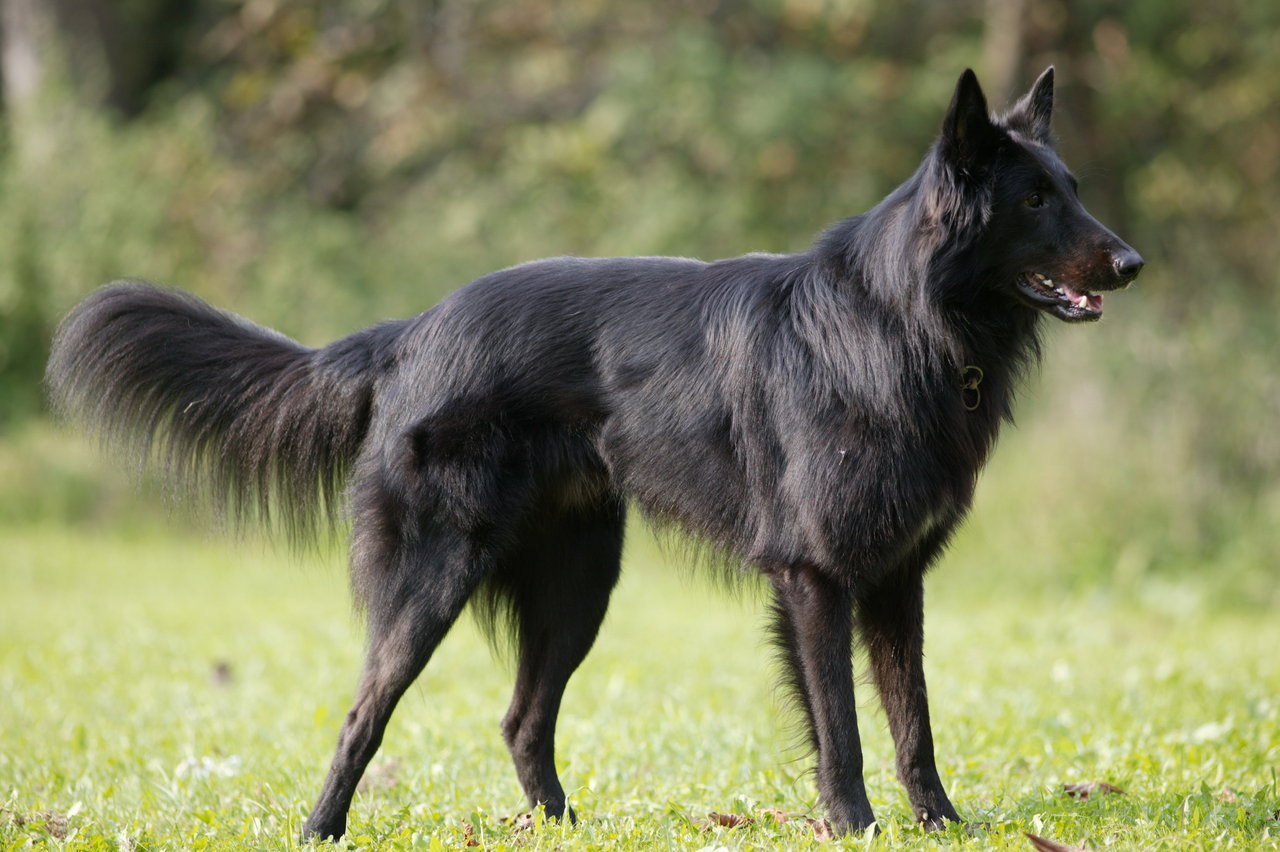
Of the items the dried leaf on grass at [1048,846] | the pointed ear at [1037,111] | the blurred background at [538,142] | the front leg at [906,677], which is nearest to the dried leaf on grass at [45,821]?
the front leg at [906,677]

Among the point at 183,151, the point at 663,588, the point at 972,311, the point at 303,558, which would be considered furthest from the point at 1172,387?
the point at 183,151

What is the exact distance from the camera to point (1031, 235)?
387cm

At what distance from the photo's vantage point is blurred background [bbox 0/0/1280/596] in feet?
52.4

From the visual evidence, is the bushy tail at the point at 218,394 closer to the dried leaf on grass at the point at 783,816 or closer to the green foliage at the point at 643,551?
the green foliage at the point at 643,551

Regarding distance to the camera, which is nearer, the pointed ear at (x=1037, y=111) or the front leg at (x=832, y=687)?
the front leg at (x=832, y=687)

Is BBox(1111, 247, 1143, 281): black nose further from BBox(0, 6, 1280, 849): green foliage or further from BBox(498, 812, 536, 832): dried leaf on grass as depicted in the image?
BBox(498, 812, 536, 832): dried leaf on grass

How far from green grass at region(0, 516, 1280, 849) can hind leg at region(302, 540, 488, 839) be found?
177 millimetres

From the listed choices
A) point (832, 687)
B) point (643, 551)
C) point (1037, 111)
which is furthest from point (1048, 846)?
point (643, 551)

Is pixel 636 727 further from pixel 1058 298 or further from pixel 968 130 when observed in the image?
pixel 968 130

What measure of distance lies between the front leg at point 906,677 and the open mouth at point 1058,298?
35.5 inches

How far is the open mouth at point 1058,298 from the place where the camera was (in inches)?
152

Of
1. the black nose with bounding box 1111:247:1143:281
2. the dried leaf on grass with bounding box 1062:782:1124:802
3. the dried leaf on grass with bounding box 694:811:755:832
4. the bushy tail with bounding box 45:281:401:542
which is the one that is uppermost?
the black nose with bounding box 1111:247:1143:281

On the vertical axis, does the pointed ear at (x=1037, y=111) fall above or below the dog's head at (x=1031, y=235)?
above

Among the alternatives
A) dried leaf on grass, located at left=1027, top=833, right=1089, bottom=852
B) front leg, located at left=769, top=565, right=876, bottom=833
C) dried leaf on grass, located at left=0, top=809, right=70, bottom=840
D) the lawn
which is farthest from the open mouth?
dried leaf on grass, located at left=0, top=809, right=70, bottom=840
